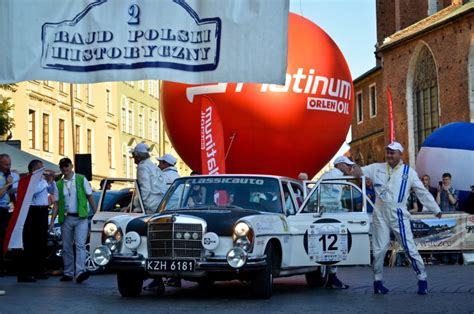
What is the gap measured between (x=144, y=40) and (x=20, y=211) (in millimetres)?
4803

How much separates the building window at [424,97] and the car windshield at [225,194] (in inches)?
1581

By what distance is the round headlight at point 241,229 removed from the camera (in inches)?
433

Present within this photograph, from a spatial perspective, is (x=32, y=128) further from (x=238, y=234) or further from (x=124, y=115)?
(x=238, y=234)

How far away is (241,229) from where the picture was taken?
36.2 ft

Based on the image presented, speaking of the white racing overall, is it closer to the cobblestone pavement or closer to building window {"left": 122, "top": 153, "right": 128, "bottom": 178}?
the cobblestone pavement

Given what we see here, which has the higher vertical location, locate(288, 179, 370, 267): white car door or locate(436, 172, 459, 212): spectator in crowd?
locate(436, 172, 459, 212): spectator in crowd

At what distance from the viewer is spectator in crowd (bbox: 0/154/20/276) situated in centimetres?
1403

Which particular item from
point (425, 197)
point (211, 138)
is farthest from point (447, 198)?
point (425, 197)

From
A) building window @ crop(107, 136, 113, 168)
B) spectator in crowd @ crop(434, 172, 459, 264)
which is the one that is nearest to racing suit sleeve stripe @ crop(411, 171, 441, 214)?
spectator in crowd @ crop(434, 172, 459, 264)

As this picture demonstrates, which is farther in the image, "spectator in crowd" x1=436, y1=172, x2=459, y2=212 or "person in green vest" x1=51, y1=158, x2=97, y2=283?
"spectator in crowd" x1=436, y1=172, x2=459, y2=212

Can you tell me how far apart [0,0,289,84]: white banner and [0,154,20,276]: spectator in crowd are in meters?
4.45

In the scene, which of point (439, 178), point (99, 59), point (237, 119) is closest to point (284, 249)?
point (99, 59)

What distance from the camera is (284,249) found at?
11.9 metres

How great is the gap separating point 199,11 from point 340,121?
1112cm
